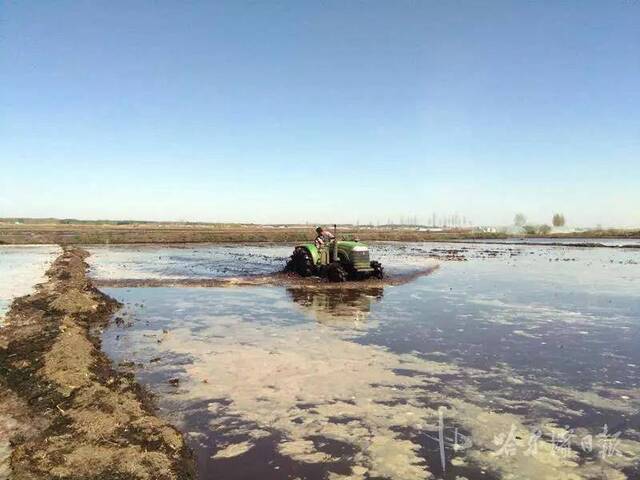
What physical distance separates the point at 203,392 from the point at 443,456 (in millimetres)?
3436

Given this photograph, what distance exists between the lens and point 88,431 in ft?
16.6

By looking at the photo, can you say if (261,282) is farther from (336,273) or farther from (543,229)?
(543,229)

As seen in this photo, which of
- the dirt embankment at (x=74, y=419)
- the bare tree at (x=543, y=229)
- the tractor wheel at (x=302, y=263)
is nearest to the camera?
the dirt embankment at (x=74, y=419)

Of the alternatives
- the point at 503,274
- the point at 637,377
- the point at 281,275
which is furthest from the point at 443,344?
the point at 503,274

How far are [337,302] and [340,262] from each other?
15.7 ft

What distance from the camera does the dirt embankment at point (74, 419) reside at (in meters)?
4.37

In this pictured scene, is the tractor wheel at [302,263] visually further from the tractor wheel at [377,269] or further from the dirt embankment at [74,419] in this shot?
the dirt embankment at [74,419]

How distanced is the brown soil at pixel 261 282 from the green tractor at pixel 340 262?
0.31 m

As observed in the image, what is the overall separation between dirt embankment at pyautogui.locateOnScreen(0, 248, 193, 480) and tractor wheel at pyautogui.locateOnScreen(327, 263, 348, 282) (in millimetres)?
10094

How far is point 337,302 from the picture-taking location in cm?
1433

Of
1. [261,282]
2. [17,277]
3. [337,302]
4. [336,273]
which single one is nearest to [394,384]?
[337,302]

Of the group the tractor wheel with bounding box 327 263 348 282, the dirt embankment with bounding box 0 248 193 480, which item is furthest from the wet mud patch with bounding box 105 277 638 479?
the tractor wheel with bounding box 327 263 348 282

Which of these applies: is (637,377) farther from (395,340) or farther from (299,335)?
(299,335)

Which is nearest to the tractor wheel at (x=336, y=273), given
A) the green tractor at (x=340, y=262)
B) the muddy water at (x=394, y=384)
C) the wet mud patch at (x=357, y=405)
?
the green tractor at (x=340, y=262)
